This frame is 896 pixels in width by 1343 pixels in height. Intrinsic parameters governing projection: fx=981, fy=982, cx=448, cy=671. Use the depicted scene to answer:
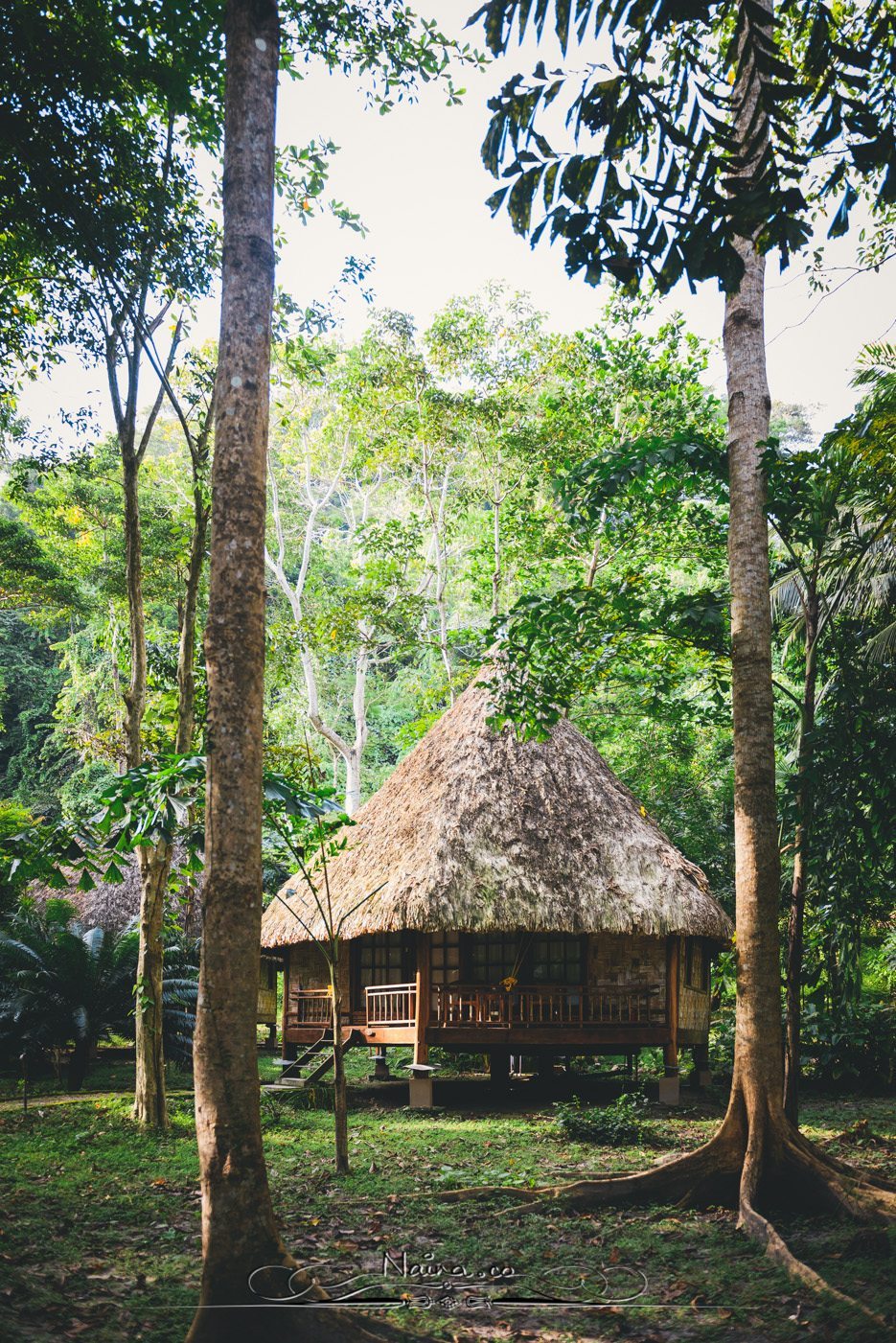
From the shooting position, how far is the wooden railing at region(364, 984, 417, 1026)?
12.4 m

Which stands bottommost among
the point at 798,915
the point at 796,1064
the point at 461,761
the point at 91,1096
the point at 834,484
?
the point at 91,1096

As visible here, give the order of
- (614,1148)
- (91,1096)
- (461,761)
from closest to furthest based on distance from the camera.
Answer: (614,1148) < (91,1096) < (461,761)

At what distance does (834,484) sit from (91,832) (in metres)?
5.36

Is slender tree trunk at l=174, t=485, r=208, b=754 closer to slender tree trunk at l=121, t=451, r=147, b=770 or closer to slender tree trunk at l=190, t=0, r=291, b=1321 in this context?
slender tree trunk at l=121, t=451, r=147, b=770

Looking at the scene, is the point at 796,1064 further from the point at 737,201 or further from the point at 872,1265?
the point at 737,201

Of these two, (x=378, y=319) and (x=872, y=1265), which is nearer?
(x=872, y=1265)

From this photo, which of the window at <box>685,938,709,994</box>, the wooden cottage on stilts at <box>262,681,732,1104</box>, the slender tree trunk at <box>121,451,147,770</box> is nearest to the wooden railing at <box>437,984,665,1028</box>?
the wooden cottage on stilts at <box>262,681,732,1104</box>

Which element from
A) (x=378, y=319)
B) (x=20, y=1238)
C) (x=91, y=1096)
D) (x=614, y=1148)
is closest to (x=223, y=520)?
(x=20, y=1238)

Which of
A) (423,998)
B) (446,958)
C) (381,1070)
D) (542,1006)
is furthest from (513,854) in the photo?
(381,1070)

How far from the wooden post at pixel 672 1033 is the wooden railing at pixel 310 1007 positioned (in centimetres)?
461

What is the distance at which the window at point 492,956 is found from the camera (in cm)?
1384

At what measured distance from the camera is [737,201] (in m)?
2.95

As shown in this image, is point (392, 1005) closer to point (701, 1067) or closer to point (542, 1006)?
point (542, 1006)

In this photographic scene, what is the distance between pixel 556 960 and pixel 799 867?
24.2ft
